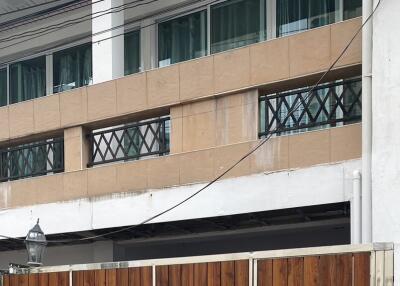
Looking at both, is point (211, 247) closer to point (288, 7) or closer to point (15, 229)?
point (15, 229)

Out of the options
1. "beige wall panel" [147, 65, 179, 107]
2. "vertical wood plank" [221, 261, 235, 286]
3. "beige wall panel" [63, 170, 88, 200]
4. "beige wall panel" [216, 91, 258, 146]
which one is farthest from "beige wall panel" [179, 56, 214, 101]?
"vertical wood plank" [221, 261, 235, 286]

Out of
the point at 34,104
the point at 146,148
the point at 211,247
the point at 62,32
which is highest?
the point at 62,32

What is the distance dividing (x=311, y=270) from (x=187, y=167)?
11.9ft

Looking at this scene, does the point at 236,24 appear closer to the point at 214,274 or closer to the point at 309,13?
the point at 309,13

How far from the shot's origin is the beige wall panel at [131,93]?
9422 mm

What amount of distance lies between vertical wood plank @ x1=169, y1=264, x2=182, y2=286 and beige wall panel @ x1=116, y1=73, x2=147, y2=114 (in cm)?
358

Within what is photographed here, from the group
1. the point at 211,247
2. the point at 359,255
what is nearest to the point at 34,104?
the point at 211,247

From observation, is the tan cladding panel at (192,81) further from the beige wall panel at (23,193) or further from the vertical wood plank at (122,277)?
the vertical wood plank at (122,277)

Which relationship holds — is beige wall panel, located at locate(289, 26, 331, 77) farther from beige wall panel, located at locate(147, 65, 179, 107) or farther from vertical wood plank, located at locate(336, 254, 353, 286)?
vertical wood plank, located at locate(336, 254, 353, 286)

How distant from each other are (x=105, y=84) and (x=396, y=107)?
4.57 metres

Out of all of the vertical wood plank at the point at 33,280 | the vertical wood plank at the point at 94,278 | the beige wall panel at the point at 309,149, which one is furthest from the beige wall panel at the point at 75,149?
the beige wall panel at the point at 309,149

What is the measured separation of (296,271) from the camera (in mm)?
5520

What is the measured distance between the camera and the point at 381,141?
22.2 ft

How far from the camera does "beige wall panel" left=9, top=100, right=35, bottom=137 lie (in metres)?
10.6
